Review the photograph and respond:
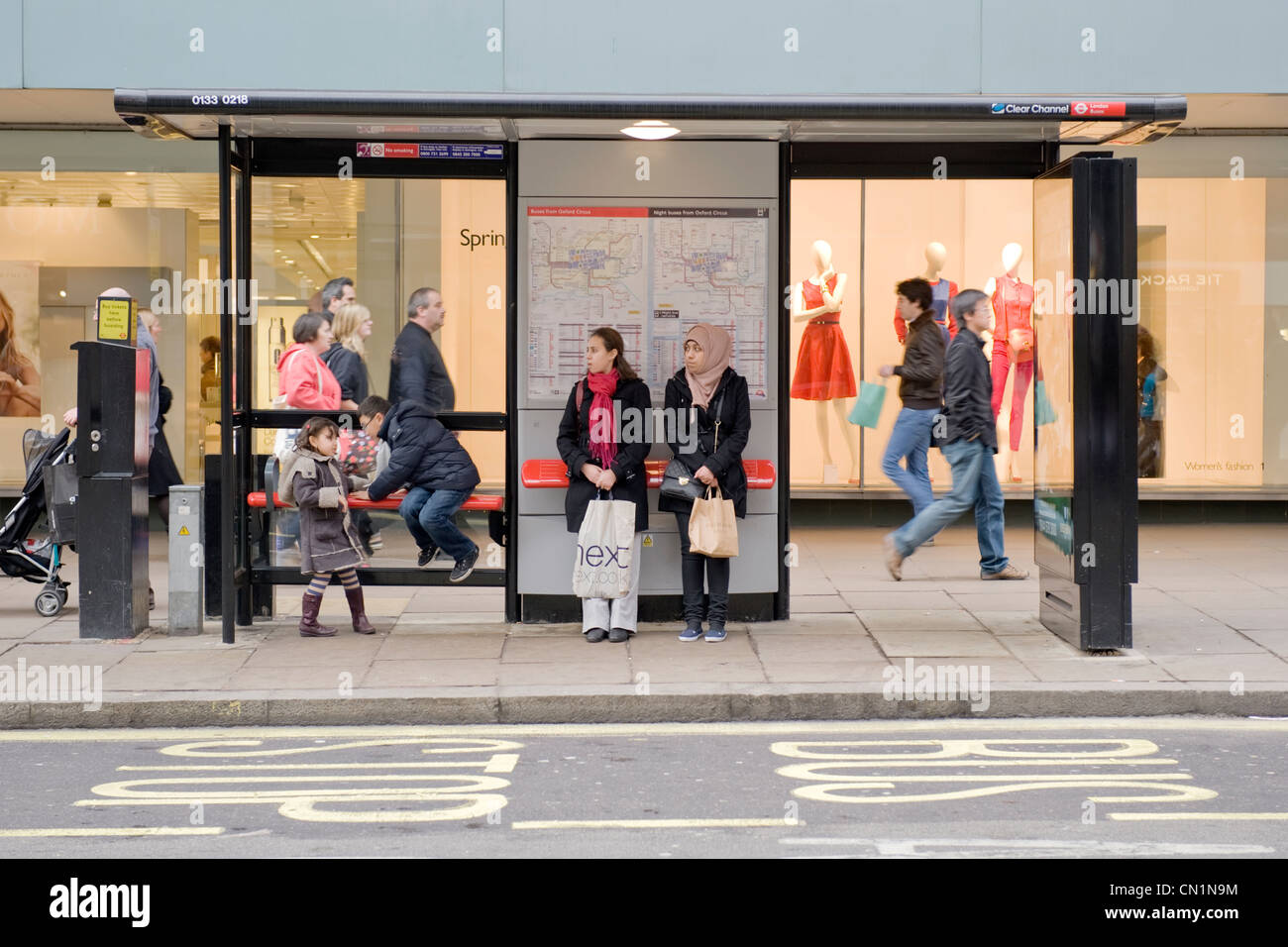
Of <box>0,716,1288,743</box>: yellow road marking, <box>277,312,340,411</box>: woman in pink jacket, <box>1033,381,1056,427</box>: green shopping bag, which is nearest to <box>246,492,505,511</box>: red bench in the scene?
<box>277,312,340,411</box>: woman in pink jacket

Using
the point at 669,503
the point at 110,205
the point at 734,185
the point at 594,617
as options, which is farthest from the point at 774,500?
the point at 110,205

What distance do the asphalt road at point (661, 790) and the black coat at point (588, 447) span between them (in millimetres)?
1811

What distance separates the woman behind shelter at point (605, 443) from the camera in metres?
8.24

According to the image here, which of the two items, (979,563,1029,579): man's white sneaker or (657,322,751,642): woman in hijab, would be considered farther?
(979,563,1029,579): man's white sneaker

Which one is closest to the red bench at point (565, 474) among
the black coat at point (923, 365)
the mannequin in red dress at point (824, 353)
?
the black coat at point (923, 365)

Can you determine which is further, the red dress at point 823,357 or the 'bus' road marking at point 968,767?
the red dress at point 823,357

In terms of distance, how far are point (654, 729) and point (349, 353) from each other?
11.4 ft

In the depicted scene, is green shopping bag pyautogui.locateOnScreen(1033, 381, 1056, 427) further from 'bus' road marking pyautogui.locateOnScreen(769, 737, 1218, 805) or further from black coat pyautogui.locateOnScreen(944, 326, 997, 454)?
'bus' road marking pyautogui.locateOnScreen(769, 737, 1218, 805)

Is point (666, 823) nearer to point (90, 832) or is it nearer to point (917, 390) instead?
point (90, 832)

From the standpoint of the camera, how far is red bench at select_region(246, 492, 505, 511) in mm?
8805

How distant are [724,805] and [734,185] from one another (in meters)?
4.37

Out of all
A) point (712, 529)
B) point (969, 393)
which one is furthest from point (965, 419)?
point (712, 529)

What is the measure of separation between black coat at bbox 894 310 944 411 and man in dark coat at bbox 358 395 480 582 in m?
3.54

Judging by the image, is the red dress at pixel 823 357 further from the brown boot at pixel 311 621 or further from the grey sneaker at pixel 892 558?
the brown boot at pixel 311 621
